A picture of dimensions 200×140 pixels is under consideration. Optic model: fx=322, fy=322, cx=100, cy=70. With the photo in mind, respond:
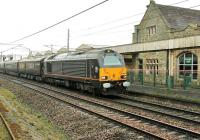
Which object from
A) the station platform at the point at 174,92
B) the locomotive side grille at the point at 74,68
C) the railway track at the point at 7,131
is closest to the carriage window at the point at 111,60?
the locomotive side grille at the point at 74,68

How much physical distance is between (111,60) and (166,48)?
24.0ft

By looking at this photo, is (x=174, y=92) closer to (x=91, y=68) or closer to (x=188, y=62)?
(x=91, y=68)

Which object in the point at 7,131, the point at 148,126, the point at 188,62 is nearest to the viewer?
the point at 7,131

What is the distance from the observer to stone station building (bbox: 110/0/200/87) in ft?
81.2

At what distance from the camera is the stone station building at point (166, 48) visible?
81.2ft

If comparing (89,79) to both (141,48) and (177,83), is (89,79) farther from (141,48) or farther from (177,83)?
(141,48)

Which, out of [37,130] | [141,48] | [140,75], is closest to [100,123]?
[37,130]

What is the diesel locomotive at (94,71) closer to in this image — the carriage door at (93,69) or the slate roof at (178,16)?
the carriage door at (93,69)

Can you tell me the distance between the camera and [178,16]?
36.8m

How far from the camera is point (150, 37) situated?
3709 cm

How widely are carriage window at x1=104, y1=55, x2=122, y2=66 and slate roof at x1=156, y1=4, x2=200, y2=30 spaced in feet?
49.0

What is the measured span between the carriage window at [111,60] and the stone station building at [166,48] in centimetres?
466

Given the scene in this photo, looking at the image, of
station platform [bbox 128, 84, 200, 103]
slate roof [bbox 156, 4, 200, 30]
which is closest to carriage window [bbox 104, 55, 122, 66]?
station platform [bbox 128, 84, 200, 103]

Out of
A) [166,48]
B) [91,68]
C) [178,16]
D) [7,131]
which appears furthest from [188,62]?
[7,131]
